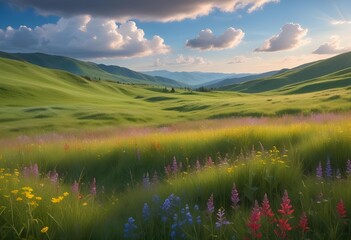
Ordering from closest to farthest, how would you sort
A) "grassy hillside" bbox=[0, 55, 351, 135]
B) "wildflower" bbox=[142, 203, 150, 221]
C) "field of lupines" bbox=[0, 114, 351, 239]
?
"field of lupines" bbox=[0, 114, 351, 239] < "wildflower" bbox=[142, 203, 150, 221] < "grassy hillside" bbox=[0, 55, 351, 135]

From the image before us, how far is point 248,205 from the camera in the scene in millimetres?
4914

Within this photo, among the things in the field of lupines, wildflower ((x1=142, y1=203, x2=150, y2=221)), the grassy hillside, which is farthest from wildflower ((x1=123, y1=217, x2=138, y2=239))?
the grassy hillside

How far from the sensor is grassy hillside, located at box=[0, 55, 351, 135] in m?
35.9

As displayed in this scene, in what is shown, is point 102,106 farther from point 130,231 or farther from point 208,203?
point 208,203

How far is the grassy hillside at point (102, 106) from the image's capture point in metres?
35.9

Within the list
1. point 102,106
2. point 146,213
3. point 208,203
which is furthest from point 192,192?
point 102,106

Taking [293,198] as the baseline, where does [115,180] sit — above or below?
below

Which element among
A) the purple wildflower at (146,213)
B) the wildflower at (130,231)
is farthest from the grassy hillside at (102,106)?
the wildflower at (130,231)

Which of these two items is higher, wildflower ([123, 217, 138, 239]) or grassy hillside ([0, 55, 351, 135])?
wildflower ([123, 217, 138, 239])

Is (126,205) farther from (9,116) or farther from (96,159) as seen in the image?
(9,116)

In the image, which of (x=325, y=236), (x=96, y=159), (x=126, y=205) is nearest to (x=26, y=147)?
(x=96, y=159)

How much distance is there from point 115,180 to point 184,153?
1.89 metres

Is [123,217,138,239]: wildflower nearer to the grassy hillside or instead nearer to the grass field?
the grass field

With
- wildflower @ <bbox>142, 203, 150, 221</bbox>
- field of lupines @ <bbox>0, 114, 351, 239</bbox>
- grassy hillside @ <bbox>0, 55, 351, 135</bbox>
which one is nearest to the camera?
field of lupines @ <bbox>0, 114, 351, 239</bbox>
